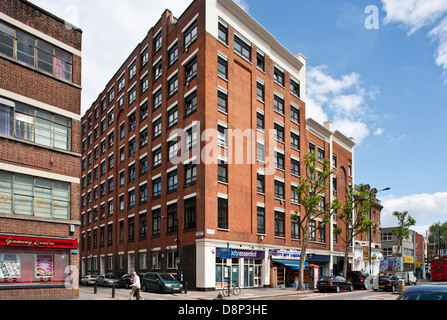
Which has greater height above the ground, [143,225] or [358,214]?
[358,214]

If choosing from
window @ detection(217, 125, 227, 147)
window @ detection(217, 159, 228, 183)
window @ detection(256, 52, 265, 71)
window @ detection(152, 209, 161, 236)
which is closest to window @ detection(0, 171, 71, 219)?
window @ detection(217, 159, 228, 183)

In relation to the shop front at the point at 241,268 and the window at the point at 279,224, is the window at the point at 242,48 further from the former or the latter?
the shop front at the point at 241,268

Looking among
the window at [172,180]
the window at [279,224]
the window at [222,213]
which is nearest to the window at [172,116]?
the window at [172,180]

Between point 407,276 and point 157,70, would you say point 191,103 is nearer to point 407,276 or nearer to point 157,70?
point 157,70

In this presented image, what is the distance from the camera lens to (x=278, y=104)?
44.7 metres

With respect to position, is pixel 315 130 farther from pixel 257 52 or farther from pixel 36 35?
pixel 36 35

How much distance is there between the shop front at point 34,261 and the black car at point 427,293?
63.2 feet

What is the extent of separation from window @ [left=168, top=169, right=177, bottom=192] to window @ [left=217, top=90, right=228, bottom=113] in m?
7.66

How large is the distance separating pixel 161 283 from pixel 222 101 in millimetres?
17201

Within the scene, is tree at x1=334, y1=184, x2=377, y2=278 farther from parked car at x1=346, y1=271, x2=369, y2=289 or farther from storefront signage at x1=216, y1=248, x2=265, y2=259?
storefront signage at x1=216, y1=248, x2=265, y2=259

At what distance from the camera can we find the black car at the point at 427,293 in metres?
6.62

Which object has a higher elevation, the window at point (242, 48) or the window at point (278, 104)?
the window at point (242, 48)

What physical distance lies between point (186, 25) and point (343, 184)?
112 ft

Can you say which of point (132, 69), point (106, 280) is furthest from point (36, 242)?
point (132, 69)
